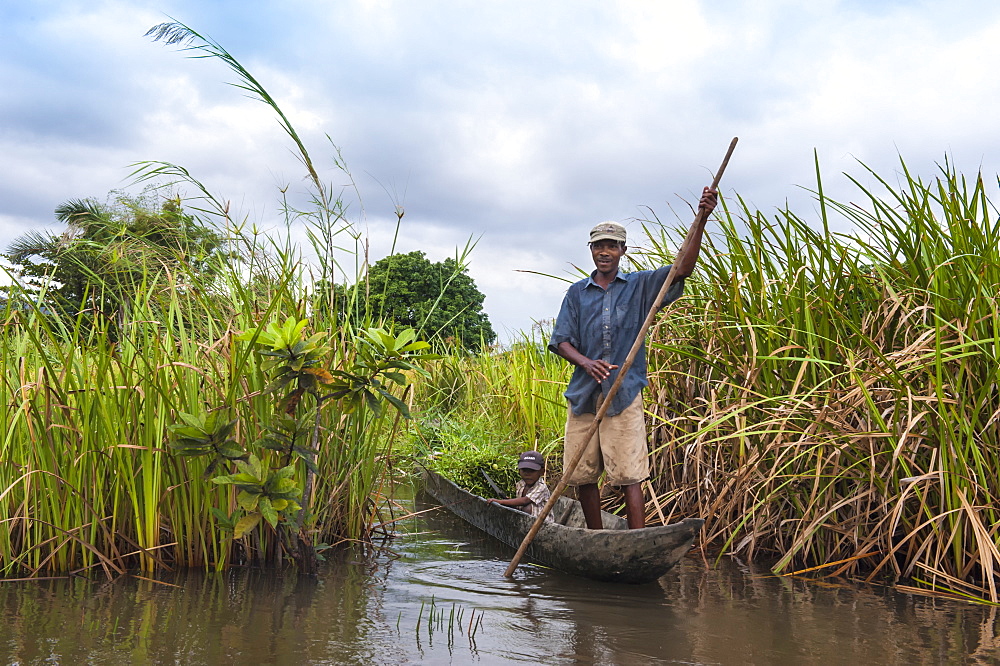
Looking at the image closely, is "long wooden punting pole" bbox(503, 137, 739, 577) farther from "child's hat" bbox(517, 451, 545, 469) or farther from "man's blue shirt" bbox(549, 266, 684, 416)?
"child's hat" bbox(517, 451, 545, 469)

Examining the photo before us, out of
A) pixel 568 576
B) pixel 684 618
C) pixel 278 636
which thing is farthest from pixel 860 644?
pixel 278 636

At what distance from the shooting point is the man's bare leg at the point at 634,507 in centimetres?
461

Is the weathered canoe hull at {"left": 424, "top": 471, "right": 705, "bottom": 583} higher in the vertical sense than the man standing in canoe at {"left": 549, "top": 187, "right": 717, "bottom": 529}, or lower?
lower

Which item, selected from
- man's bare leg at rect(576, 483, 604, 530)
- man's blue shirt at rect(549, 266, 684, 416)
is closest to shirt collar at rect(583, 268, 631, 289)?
man's blue shirt at rect(549, 266, 684, 416)

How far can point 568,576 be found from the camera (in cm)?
459

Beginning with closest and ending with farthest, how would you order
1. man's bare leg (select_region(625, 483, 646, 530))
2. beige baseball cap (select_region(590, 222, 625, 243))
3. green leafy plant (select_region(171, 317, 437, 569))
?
green leafy plant (select_region(171, 317, 437, 569)) → man's bare leg (select_region(625, 483, 646, 530)) → beige baseball cap (select_region(590, 222, 625, 243))

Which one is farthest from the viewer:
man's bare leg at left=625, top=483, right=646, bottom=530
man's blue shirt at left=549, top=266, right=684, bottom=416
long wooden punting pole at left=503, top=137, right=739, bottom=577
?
man's blue shirt at left=549, top=266, right=684, bottom=416

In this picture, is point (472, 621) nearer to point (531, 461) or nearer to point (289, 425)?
point (289, 425)

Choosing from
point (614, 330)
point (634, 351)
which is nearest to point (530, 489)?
point (614, 330)

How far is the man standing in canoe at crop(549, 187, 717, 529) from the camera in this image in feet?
15.2

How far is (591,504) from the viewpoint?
4961 mm

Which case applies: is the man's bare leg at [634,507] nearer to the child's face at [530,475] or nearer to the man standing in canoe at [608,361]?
the man standing in canoe at [608,361]

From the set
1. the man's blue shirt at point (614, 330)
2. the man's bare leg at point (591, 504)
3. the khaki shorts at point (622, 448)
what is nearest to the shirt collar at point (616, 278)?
the man's blue shirt at point (614, 330)

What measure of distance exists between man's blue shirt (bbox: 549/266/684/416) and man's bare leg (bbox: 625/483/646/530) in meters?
0.47
